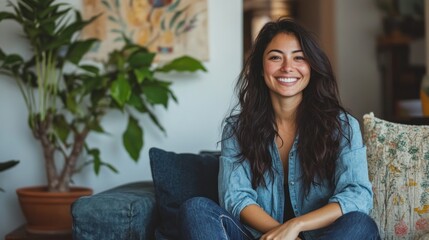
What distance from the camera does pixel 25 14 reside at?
310 centimetres

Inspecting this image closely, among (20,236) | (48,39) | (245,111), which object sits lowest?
(20,236)

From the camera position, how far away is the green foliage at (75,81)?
10.2 ft

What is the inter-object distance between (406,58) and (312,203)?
12.6 ft

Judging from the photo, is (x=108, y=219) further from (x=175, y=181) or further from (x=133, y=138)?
(x=133, y=138)

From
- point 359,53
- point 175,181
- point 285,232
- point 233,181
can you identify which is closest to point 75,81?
point 175,181

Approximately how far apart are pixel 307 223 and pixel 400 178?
433mm

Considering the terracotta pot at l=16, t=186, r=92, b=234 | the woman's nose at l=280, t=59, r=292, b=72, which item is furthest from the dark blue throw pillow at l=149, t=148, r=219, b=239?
the terracotta pot at l=16, t=186, r=92, b=234

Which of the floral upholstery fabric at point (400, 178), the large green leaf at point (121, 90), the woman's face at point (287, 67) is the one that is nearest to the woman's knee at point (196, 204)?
the woman's face at point (287, 67)

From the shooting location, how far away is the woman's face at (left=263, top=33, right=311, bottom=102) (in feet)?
7.56

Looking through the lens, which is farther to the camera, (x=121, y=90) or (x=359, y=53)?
(x=359, y=53)

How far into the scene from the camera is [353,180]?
7.18 feet

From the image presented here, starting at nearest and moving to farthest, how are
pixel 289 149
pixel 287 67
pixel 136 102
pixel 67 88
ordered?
pixel 287 67 → pixel 289 149 → pixel 136 102 → pixel 67 88

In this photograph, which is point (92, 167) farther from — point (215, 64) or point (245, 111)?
point (245, 111)

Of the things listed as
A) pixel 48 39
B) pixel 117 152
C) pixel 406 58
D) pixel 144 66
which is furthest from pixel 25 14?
pixel 406 58
